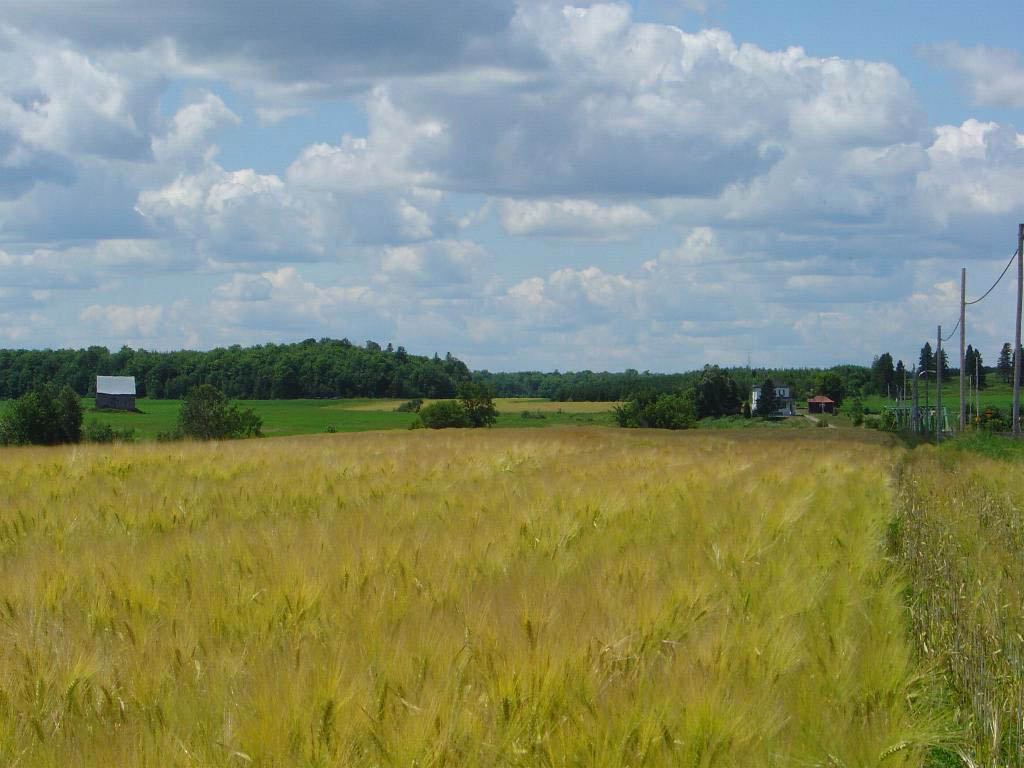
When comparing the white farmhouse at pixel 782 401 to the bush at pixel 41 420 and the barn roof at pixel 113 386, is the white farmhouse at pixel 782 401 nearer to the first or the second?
the barn roof at pixel 113 386

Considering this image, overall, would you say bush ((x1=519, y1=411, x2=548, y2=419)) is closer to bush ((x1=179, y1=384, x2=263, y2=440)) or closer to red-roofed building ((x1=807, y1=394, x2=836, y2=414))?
bush ((x1=179, y1=384, x2=263, y2=440))

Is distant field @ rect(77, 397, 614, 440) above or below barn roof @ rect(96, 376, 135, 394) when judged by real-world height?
below

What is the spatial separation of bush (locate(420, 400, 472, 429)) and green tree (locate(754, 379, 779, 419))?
59.4 meters

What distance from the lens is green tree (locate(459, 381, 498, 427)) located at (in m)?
89.8

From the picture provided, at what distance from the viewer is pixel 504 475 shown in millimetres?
11961

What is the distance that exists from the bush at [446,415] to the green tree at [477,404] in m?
0.74

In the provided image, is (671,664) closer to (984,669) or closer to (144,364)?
(984,669)

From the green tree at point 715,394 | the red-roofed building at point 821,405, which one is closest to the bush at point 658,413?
the green tree at point 715,394

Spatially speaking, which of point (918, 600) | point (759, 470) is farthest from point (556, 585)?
point (759, 470)

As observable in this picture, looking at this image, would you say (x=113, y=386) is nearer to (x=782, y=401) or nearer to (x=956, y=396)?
(x=782, y=401)

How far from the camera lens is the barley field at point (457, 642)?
2.97m

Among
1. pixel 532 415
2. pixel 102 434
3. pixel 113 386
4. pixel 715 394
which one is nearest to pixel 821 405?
pixel 715 394

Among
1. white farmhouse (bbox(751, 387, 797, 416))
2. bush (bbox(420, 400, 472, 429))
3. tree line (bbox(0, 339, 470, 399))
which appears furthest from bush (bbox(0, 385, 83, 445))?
white farmhouse (bbox(751, 387, 797, 416))

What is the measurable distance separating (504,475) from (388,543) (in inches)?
253
